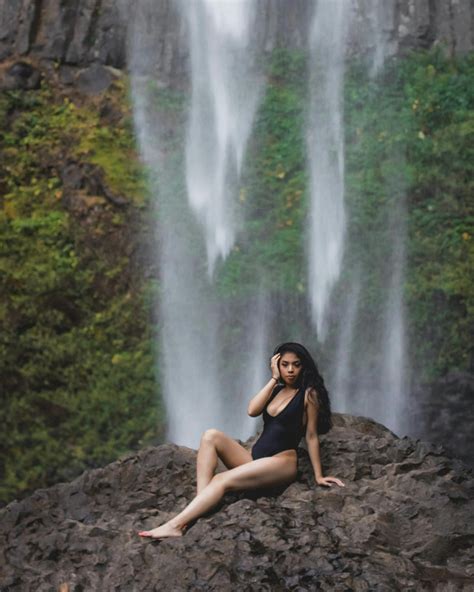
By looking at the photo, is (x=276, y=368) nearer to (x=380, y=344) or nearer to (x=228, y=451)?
(x=228, y=451)

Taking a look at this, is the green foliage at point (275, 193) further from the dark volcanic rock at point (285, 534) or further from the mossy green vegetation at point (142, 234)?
the dark volcanic rock at point (285, 534)

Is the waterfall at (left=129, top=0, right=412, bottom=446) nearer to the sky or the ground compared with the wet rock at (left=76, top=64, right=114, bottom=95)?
nearer to the ground

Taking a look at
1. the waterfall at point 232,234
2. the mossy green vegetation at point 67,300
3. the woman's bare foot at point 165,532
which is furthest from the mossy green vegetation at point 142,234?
the woman's bare foot at point 165,532

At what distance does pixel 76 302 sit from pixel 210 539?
731 centimetres

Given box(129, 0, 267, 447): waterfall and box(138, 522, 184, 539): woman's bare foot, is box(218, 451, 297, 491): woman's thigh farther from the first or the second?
box(129, 0, 267, 447): waterfall

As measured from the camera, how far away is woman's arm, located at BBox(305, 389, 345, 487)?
14.4 ft

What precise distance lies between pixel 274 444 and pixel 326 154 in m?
8.18

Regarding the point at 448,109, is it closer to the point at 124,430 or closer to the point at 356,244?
the point at 356,244

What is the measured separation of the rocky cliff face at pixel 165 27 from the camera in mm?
12164

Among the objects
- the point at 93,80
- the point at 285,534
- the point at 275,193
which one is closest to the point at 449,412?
the point at 275,193

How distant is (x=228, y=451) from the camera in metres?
4.43

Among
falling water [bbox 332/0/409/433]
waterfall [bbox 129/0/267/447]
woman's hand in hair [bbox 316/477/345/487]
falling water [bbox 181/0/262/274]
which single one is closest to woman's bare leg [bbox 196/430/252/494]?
woman's hand in hair [bbox 316/477/345/487]

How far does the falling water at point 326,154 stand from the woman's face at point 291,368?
629 cm

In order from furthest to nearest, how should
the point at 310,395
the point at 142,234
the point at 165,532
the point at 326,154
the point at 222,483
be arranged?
the point at 326,154 < the point at 142,234 < the point at 310,395 < the point at 222,483 < the point at 165,532
